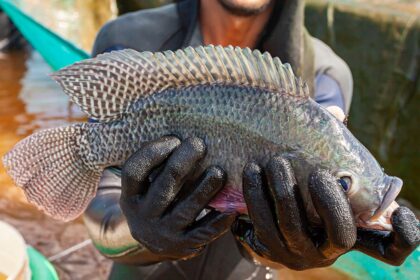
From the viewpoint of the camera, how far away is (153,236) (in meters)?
1.75

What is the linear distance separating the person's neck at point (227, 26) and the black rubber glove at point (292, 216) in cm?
136

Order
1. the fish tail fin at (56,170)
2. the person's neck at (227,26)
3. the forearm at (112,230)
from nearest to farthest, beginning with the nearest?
the fish tail fin at (56,170) → the forearm at (112,230) → the person's neck at (227,26)

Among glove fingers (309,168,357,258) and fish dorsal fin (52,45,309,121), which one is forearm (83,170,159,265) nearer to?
fish dorsal fin (52,45,309,121)

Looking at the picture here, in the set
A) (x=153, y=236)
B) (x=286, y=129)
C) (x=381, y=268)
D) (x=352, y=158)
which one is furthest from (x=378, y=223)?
(x=381, y=268)

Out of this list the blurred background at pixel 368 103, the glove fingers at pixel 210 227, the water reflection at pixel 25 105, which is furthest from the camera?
the water reflection at pixel 25 105

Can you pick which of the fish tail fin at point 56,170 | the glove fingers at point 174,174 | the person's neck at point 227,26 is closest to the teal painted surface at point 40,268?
the fish tail fin at point 56,170

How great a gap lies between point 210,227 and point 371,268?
1377 millimetres

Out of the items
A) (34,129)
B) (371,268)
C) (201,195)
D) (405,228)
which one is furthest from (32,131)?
(405,228)

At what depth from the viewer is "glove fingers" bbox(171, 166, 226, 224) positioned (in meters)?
1.53

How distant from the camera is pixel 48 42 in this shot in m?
5.61

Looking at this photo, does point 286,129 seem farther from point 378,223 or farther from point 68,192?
point 68,192

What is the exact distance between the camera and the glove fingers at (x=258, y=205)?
146cm

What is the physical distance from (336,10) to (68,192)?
355 centimetres

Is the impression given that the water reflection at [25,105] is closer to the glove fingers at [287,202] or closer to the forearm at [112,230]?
the forearm at [112,230]
